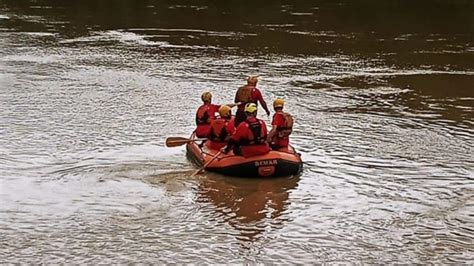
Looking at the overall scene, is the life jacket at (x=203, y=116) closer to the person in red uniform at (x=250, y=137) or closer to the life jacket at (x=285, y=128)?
the person in red uniform at (x=250, y=137)

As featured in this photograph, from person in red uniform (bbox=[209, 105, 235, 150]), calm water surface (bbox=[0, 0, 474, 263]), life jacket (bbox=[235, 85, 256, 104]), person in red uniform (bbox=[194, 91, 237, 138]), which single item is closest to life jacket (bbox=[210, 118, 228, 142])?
person in red uniform (bbox=[209, 105, 235, 150])

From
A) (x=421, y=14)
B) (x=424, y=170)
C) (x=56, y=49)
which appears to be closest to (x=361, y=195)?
(x=424, y=170)

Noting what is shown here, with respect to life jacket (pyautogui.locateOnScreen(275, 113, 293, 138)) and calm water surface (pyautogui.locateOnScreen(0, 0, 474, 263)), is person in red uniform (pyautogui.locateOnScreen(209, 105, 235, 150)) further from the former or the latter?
life jacket (pyautogui.locateOnScreen(275, 113, 293, 138))

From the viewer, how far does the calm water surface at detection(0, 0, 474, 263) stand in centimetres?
910

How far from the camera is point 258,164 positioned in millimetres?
11039

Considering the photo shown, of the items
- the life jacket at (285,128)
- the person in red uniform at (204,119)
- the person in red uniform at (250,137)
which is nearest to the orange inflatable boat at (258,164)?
the person in red uniform at (250,137)

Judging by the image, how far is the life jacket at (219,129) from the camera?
38.3ft

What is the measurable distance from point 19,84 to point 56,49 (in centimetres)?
670

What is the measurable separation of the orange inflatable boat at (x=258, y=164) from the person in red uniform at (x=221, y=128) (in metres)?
0.29

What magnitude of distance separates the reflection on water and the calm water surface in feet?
0.11

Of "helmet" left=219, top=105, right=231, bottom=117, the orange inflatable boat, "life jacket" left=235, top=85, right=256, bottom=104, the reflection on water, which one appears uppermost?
"life jacket" left=235, top=85, right=256, bottom=104

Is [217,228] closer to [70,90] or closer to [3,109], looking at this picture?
[3,109]

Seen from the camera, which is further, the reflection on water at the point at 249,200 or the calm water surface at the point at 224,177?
the reflection on water at the point at 249,200

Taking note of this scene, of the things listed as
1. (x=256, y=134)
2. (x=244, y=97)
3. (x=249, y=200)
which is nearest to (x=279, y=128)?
(x=256, y=134)
